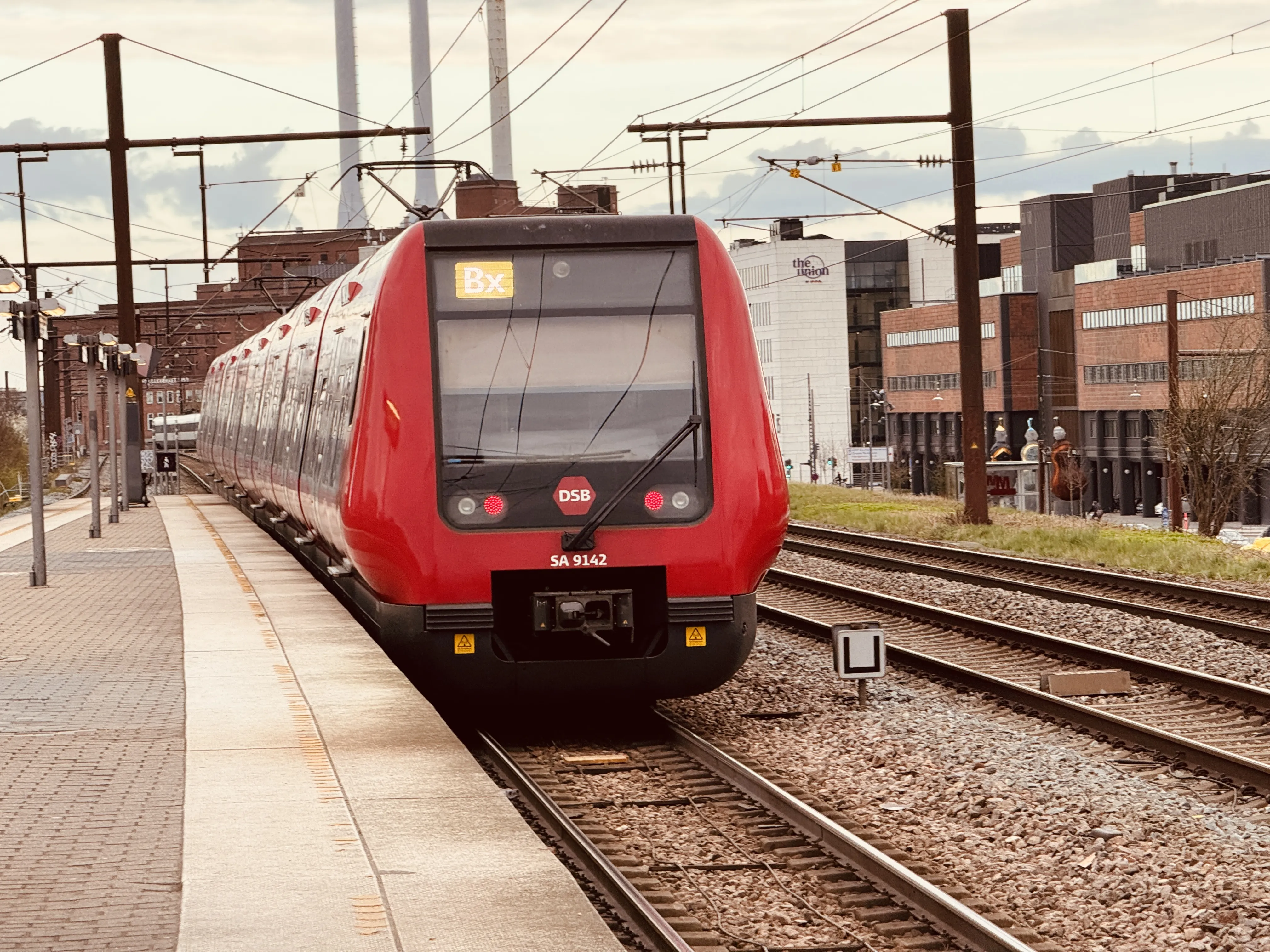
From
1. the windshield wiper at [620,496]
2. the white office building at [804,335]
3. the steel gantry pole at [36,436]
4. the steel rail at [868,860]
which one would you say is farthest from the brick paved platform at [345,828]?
the white office building at [804,335]

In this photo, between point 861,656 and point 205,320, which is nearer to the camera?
point 861,656

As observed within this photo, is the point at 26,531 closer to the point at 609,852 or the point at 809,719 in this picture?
the point at 809,719

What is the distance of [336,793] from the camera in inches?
300

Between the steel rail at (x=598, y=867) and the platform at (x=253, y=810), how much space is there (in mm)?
422

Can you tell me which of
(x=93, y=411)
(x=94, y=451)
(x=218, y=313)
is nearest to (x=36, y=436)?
(x=93, y=411)

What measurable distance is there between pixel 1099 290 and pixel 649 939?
92902 millimetres

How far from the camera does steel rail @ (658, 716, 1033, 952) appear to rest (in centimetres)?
646

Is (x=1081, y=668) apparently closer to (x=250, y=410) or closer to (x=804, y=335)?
(x=250, y=410)

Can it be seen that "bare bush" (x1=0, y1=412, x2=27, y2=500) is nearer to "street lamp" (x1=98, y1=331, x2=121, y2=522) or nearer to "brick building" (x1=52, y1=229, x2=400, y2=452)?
"brick building" (x1=52, y1=229, x2=400, y2=452)

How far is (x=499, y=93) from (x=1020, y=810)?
96.9 meters

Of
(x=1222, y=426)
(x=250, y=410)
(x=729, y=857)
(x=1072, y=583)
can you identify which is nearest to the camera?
(x=729, y=857)

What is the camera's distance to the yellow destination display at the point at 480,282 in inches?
409

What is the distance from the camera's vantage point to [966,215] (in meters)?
26.4

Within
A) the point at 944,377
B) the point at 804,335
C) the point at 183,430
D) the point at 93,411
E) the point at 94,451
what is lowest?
the point at 94,451
